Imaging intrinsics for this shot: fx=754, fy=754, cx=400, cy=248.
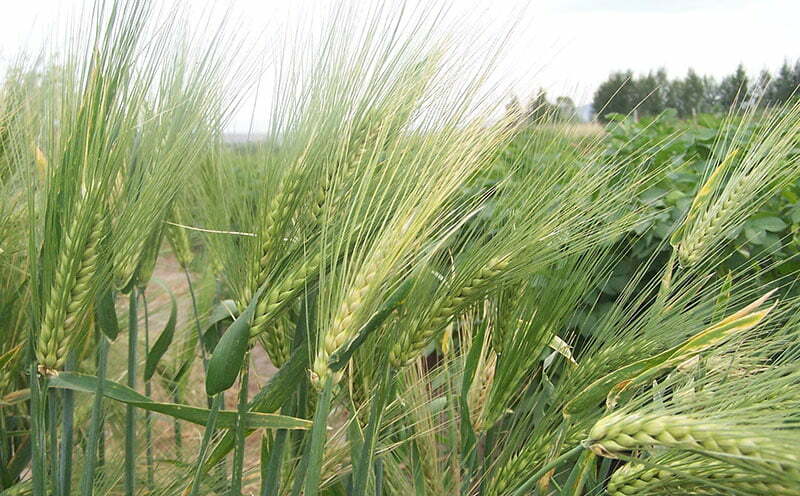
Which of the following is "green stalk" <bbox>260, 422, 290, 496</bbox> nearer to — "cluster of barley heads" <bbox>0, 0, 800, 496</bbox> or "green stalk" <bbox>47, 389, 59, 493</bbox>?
"cluster of barley heads" <bbox>0, 0, 800, 496</bbox>

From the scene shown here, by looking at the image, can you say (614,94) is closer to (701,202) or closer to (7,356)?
(701,202)

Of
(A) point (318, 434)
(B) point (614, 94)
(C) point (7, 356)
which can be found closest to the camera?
(A) point (318, 434)

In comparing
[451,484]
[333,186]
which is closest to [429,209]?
[333,186]

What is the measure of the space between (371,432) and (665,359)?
0.33m

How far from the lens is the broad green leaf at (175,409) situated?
0.86 m

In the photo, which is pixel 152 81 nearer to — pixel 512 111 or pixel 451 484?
pixel 512 111

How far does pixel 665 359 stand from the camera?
0.82 meters

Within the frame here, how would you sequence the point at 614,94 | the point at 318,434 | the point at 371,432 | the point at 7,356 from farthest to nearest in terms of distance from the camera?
the point at 7,356
the point at 614,94
the point at 371,432
the point at 318,434

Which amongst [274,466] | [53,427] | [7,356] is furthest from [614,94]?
[7,356]

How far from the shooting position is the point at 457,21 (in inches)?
35.5

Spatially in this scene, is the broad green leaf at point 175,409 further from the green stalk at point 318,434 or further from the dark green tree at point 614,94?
the dark green tree at point 614,94

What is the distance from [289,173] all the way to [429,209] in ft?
0.68

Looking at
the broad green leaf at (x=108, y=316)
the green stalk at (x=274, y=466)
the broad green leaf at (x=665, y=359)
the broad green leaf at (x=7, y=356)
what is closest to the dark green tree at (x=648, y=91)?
the broad green leaf at (x=665, y=359)

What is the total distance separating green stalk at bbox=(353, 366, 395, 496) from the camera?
0.84m
